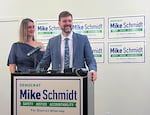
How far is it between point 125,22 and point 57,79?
250 cm

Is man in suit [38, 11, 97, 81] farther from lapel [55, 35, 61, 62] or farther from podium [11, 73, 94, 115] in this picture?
podium [11, 73, 94, 115]

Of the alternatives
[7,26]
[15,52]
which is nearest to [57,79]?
[15,52]

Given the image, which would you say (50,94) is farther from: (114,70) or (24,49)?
(114,70)

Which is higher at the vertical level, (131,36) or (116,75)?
(131,36)

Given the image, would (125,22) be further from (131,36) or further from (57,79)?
(57,79)

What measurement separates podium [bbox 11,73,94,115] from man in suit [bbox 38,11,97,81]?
58 centimetres

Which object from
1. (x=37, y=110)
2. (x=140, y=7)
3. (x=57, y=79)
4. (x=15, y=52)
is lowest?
(x=37, y=110)

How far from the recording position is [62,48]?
287 cm

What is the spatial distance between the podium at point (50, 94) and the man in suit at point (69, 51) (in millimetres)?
584

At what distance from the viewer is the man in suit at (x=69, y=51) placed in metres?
2.83

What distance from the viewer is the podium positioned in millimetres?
2180

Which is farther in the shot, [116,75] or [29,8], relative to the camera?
[29,8]

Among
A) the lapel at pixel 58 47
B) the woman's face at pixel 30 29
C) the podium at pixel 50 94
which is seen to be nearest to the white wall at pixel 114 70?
the woman's face at pixel 30 29

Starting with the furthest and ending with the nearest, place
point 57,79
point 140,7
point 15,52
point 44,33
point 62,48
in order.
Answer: point 44,33 → point 140,7 → point 15,52 → point 62,48 → point 57,79
